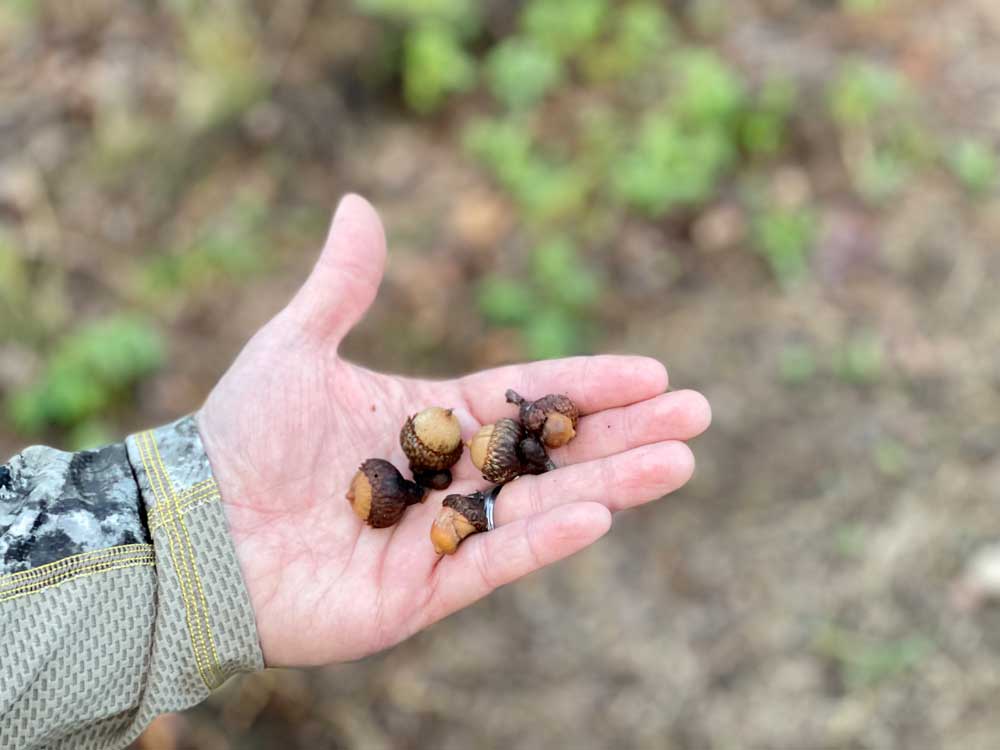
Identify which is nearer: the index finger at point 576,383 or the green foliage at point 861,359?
the index finger at point 576,383

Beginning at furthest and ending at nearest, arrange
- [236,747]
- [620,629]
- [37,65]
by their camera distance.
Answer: [37,65]
[620,629]
[236,747]

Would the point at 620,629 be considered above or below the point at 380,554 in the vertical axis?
below

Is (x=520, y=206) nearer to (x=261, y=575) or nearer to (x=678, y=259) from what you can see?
(x=678, y=259)

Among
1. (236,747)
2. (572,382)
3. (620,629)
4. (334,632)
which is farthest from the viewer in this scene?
(620,629)

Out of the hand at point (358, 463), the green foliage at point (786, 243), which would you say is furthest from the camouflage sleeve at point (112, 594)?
the green foliage at point (786, 243)

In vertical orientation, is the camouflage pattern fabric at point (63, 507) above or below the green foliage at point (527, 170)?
below

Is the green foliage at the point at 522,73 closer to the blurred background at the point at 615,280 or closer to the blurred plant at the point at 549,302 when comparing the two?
the blurred background at the point at 615,280

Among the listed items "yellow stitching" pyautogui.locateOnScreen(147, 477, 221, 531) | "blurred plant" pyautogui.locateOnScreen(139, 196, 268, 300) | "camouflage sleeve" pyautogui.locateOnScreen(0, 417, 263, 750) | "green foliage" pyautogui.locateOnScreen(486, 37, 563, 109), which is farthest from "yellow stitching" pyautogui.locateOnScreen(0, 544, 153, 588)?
"green foliage" pyautogui.locateOnScreen(486, 37, 563, 109)

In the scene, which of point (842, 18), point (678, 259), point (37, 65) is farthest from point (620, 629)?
point (37, 65)

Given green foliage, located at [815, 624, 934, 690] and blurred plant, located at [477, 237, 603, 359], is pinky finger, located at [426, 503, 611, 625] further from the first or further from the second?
blurred plant, located at [477, 237, 603, 359]
